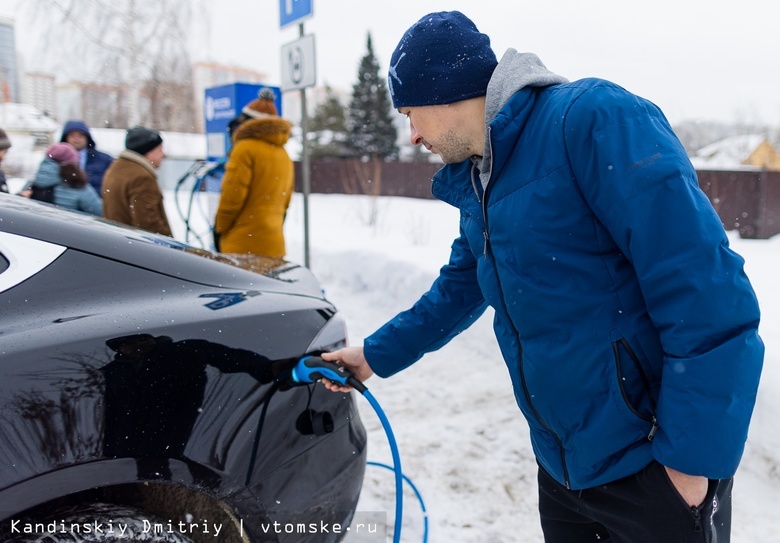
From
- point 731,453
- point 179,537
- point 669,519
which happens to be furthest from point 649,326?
point 179,537

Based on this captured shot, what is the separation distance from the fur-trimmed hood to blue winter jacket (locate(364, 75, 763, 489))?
3172 millimetres

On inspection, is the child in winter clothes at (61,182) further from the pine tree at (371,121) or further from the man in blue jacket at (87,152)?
the pine tree at (371,121)

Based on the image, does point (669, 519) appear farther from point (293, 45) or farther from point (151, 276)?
point (293, 45)

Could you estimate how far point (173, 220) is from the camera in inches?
564

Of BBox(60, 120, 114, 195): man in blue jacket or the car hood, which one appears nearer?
the car hood

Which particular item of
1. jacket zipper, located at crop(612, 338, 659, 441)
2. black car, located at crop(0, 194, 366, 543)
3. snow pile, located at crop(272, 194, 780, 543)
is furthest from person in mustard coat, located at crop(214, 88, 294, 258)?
jacket zipper, located at crop(612, 338, 659, 441)

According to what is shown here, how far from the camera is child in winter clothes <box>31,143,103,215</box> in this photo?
16.6ft

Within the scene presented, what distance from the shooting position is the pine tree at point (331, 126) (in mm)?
31141

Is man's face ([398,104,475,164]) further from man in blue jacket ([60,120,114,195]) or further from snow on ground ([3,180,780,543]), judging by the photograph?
man in blue jacket ([60,120,114,195])

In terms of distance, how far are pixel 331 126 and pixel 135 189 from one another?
2791 centimetres

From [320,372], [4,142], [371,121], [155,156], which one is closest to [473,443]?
[320,372]

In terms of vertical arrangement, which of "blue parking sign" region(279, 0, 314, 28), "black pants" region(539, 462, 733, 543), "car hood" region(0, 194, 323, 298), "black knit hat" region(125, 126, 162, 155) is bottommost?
"black pants" region(539, 462, 733, 543)

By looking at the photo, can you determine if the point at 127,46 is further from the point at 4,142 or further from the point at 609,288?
the point at 609,288

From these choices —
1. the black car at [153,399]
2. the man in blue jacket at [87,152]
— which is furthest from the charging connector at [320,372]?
the man in blue jacket at [87,152]
